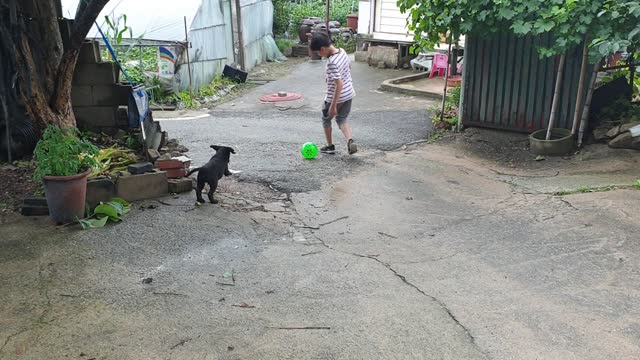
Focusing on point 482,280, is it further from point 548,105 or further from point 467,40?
point 467,40

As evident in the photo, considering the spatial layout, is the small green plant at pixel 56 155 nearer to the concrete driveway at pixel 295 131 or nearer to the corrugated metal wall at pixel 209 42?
the concrete driveway at pixel 295 131

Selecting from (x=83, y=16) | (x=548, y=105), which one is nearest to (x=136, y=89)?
(x=83, y=16)

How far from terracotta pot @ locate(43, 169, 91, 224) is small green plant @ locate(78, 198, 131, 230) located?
12 cm

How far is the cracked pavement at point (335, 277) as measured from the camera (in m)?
3.81

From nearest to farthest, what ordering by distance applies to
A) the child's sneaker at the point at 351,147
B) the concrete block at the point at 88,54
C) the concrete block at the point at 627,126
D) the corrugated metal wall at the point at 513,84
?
the concrete block at the point at 88,54 < the concrete block at the point at 627,126 < the child's sneaker at the point at 351,147 < the corrugated metal wall at the point at 513,84

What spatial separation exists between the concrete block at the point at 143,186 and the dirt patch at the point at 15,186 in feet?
2.94

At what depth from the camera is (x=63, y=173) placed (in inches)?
217

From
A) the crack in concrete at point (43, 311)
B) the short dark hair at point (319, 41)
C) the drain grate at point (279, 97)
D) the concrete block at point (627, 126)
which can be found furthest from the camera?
the drain grate at point (279, 97)

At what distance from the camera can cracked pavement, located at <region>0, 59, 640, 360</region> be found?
3.81m

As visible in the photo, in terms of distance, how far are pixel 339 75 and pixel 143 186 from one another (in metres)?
3.11

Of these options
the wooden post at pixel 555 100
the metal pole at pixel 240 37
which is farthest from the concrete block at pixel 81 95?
the metal pole at pixel 240 37

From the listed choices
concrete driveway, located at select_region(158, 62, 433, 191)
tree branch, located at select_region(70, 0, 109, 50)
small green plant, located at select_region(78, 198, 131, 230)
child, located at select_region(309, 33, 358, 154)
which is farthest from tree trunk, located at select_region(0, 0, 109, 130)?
child, located at select_region(309, 33, 358, 154)

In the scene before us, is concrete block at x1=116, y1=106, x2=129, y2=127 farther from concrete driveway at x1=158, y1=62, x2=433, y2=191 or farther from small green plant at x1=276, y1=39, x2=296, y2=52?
small green plant at x1=276, y1=39, x2=296, y2=52

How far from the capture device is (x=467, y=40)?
998 cm
